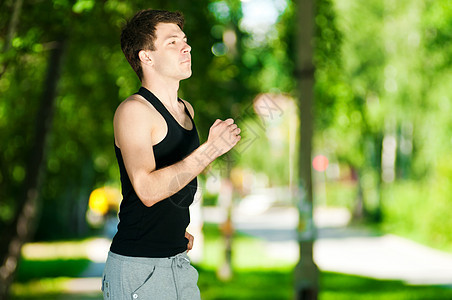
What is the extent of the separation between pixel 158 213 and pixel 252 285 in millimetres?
12432

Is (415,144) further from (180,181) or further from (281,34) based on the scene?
(180,181)

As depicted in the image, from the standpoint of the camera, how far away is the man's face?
8.28ft

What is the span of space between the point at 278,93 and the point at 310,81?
11.5 ft

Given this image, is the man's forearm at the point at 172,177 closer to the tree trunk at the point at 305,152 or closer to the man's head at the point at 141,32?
the man's head at the point at 141,32

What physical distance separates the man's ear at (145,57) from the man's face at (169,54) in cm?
1

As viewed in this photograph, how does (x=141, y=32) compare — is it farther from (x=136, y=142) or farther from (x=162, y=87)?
(x=136, y=142)

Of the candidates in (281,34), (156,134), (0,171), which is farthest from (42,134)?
(156,134)

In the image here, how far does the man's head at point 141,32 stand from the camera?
2533mm

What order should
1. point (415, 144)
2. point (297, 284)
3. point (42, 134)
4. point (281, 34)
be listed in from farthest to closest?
1. point (415, 144)
2. point (281, 34)
3. point (297, 284)
4. point (42, 134)

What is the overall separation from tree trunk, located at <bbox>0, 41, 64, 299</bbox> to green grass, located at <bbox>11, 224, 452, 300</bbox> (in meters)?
4.42

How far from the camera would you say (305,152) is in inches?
340

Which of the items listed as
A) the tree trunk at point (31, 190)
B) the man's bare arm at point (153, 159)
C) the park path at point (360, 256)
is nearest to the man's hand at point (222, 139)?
the man's bare arm at point (153, 159)

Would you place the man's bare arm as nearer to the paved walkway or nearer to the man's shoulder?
the man's shoulder

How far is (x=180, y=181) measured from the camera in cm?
234
